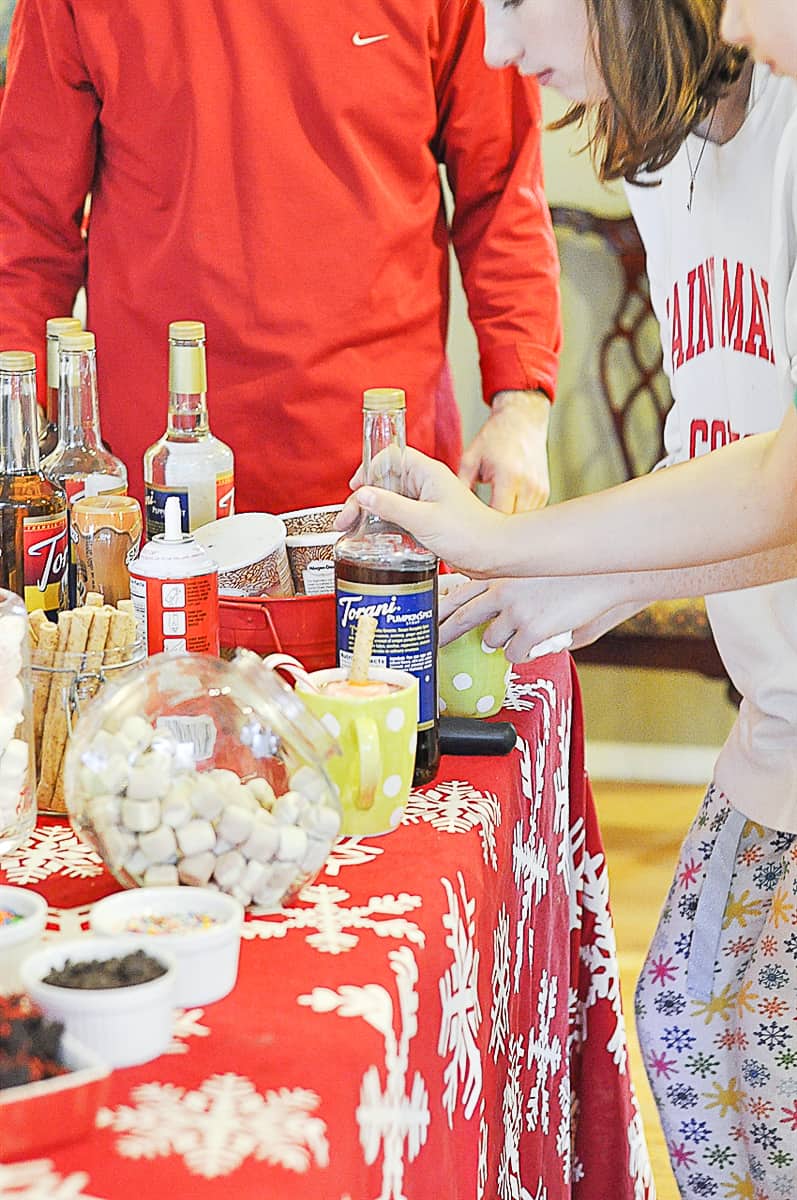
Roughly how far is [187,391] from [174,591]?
26 centimetres

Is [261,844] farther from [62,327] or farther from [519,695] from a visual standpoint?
[62,327]

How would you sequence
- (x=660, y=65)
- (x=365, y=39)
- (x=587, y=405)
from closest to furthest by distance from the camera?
(x=660, y=65), (x=365, y=39), (x=587, y=405)

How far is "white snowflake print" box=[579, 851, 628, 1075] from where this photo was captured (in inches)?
60.8

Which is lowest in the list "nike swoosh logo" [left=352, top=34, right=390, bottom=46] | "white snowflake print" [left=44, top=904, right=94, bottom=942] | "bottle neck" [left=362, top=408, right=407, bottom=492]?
"white snowflake print" [left=44, top=904, right=94, bottom=942]

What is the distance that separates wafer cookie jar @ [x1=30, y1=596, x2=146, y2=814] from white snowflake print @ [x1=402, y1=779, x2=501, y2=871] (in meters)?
0.23

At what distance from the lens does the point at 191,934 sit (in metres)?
0.78

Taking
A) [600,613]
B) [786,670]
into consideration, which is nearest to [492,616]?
[600,613]

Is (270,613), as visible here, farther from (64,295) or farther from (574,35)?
(64,295)

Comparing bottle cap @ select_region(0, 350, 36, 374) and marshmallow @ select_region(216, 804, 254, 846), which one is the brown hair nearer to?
bottle cap @ select_region(0, 350, 36, 374)

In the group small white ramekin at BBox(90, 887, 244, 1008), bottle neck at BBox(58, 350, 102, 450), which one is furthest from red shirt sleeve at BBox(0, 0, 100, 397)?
small white ramekin at BBox(90, 887, 244, 1008)

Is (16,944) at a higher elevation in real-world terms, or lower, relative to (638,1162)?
higher

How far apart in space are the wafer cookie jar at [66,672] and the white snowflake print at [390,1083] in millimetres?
313

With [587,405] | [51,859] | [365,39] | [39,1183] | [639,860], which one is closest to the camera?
[39,1183]

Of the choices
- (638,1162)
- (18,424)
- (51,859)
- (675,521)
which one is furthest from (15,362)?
(638,1162)
